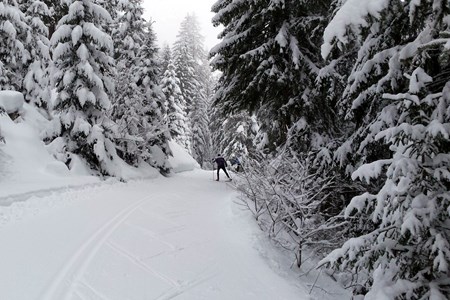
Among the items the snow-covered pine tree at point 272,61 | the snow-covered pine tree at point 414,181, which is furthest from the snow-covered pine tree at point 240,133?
the snow-covered pine tree at point 414,181

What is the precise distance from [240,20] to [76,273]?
9262 millimetres

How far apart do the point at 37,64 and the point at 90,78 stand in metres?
6.68

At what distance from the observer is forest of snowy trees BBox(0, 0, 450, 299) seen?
11.9 feet

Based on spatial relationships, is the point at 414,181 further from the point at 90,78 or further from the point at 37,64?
the point at 37,64

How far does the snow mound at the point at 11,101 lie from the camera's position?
51.6 feet

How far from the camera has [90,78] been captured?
51.0 ft

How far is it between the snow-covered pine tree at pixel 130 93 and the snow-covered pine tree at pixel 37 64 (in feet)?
13.2

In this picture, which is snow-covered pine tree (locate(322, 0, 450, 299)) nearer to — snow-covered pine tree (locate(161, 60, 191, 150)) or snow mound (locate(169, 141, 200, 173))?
snow mound (locate(169, 141, 200, 173))

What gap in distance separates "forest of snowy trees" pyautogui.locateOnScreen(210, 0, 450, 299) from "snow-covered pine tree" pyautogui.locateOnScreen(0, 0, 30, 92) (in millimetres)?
11913

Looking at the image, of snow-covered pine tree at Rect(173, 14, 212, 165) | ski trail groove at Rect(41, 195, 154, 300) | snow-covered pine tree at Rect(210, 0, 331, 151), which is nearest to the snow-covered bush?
snow-covered pine tree at Rect(210, 0, 331, 151)

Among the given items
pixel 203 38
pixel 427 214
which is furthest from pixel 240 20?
pixel 203 38

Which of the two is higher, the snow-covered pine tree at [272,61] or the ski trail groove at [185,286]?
the snow-covered pine tree at [272,61]

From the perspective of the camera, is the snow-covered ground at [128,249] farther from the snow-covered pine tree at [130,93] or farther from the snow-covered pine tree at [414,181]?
the snow-covered pine tree at [130,93]

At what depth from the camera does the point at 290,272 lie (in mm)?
6984
